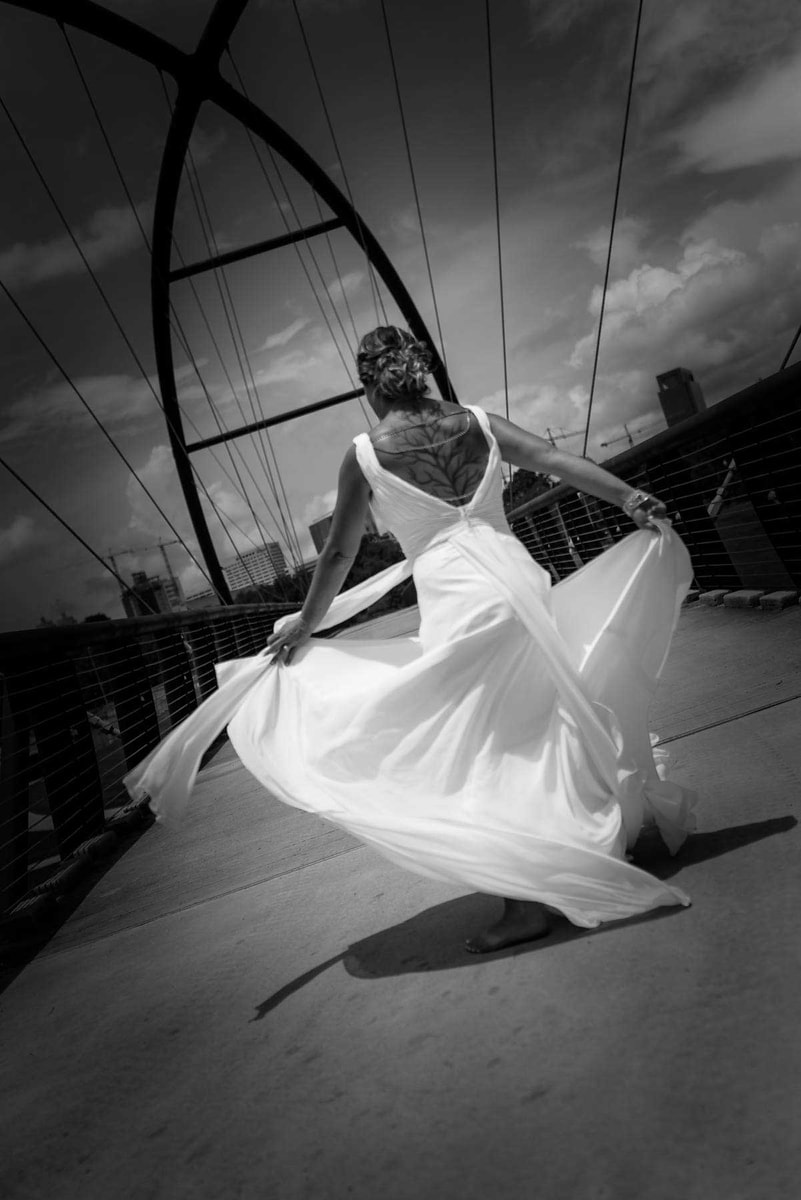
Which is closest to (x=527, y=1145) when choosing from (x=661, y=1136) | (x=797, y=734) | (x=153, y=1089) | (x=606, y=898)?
(x=661, y=1136)

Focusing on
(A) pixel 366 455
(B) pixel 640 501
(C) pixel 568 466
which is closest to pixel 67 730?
(A) pixel 366 455

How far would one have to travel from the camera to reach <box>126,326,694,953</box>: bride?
2.51 m

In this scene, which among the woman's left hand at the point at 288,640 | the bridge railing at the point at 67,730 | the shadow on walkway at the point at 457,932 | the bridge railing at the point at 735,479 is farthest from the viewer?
the bridge railing at the point at 735,479

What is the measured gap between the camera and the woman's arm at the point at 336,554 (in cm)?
299

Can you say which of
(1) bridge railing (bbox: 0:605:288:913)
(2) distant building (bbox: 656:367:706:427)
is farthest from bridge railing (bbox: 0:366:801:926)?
(2) distant building (bbox: 656:367:706:427)

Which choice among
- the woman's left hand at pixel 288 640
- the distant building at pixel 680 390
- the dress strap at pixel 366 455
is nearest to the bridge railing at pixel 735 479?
the dress strap at pixel 366 455

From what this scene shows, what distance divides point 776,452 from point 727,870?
3892mm

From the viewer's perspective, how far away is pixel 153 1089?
2.23m

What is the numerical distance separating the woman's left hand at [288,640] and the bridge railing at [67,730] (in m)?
1.83

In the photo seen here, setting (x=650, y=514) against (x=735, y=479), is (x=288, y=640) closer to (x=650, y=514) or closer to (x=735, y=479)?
(x=650, y=514)

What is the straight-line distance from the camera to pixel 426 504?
2.91 meters

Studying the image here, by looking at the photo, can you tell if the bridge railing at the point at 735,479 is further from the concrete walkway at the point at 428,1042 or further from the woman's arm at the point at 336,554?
the woman's arm at the point at 336,554

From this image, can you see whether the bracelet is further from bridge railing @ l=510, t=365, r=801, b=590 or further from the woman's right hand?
bridge railing @ l=510, t=365, r=801, b=590

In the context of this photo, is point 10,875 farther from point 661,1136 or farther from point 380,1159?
point 661,1136
